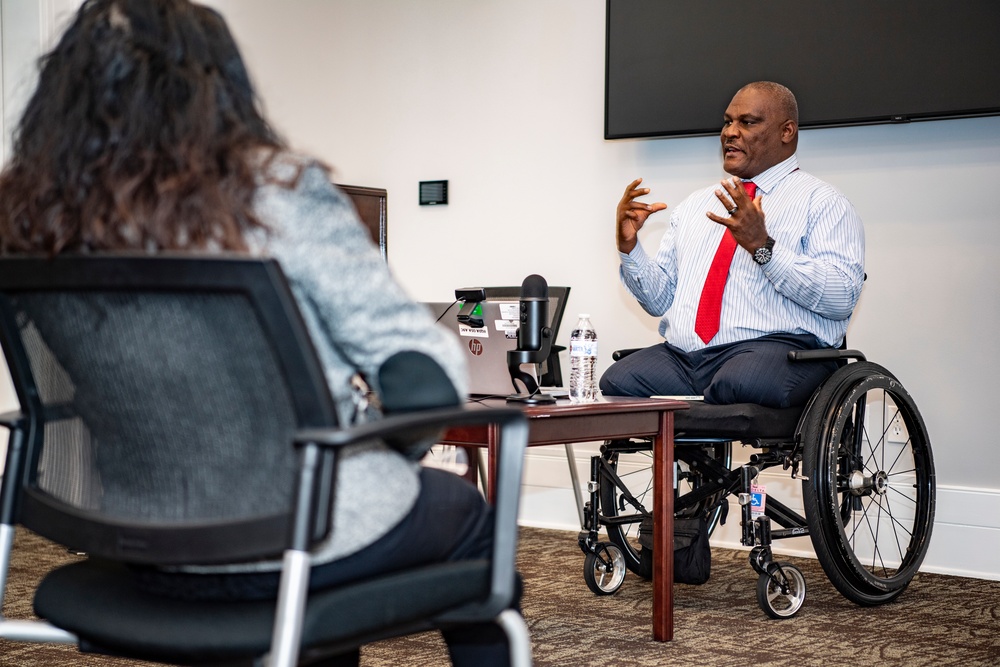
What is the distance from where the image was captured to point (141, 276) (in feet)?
3.20

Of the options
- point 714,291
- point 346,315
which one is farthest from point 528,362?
point 346,315

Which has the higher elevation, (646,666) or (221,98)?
(221,98)

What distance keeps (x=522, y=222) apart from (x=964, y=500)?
1940 millimetres

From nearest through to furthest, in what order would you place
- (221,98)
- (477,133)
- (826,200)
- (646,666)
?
(221,98) < (646,666) < (826,200) < (477,133)

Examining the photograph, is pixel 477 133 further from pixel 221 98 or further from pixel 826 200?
pixel 221 98

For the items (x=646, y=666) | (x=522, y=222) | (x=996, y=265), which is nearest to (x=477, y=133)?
(x=522, y=222)

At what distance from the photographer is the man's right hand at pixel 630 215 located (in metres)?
3.01

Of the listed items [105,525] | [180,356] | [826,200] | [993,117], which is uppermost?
[993,117]

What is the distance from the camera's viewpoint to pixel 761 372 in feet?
9.14

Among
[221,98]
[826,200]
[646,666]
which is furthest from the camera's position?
[826,200]

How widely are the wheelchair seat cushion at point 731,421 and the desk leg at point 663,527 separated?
253 mm

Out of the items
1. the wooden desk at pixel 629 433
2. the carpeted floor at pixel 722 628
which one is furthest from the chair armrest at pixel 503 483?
the carpeted floor at pixel 722 628

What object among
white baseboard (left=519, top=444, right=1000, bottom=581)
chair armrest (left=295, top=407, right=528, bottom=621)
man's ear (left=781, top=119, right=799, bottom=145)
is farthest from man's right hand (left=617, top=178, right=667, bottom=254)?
chair armrest (left=295, top=407, right=528, bottom=621)

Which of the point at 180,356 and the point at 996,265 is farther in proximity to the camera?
the point at 996,265
